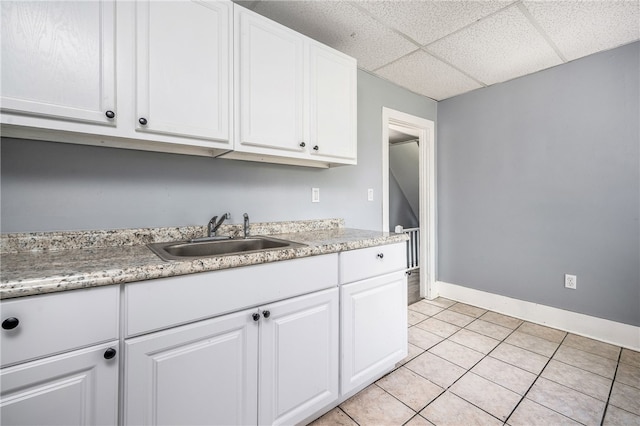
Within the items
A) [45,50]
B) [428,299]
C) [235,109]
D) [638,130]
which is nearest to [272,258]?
[235,109]

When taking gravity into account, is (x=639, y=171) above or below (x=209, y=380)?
above

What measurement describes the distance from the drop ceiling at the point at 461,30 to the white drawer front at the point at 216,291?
154 centimetres

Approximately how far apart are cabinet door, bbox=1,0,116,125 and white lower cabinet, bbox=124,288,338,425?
910mm

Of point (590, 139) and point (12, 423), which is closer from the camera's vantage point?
point (12, 423)

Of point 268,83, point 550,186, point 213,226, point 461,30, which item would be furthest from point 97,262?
point 550,186

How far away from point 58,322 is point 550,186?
3322 millimetres

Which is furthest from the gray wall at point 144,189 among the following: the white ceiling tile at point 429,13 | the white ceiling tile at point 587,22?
the white ceiling tile at point 587,22

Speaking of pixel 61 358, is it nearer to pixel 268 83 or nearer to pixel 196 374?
pixel 196 374

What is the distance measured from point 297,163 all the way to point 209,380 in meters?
1.38

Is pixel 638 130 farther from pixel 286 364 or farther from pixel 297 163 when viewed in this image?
pixel 286 364

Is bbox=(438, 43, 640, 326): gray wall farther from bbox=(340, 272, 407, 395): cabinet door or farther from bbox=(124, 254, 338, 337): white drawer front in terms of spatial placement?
bbox=(124, 254, 338, 337): white drawer front

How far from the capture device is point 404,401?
60.2 inches

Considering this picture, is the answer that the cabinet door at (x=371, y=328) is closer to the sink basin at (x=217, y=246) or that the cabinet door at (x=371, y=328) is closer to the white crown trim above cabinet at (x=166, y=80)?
the sink basin at (x=217, y=246)

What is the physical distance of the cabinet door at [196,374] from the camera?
887 millimetres
